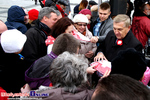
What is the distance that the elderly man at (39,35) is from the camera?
2307 mm

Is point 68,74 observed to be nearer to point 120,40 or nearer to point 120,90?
point 120,90

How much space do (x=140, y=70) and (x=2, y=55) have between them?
1396 mm

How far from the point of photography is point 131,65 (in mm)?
1419

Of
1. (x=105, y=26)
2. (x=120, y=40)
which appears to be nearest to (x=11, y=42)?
(x=120, y=40)

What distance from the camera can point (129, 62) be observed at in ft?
4.69

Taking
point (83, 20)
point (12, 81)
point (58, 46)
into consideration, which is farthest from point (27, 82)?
point (83, 20)

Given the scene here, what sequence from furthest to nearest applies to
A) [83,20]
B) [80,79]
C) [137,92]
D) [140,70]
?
1. [83,20]
2. [140,70]
3. [80,79]
4. [137,92]

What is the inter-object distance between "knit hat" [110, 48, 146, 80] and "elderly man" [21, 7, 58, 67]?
4.05 ft

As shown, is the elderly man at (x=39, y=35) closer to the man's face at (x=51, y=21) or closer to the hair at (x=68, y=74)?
the man's face at (x=51, y=21)

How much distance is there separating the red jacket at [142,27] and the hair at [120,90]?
10.7 ft

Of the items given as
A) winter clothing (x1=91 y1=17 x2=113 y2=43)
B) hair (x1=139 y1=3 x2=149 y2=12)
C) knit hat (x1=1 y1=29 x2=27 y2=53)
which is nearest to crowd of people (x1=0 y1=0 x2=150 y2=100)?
knit hat (x1=1 y1=29 x2=27 y2=53)

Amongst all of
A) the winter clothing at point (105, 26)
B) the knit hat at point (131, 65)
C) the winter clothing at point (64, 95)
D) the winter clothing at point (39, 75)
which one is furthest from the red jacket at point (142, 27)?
the winter clothing at point (64, 95)

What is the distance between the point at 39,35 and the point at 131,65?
60.9 inches

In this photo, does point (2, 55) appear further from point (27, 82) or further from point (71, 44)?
point (71, 44)
